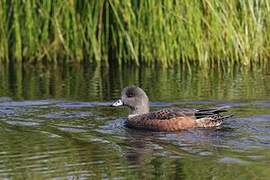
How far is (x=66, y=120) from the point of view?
10844 mm

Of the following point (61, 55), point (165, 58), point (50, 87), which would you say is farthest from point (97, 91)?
point (61, 55)

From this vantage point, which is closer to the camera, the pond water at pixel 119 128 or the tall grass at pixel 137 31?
the pond water at pixel 119 128

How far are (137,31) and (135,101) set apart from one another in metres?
3.41

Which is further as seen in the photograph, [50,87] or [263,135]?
[50,87]

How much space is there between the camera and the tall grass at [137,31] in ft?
45.2

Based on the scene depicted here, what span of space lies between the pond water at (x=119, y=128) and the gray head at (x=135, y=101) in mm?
200

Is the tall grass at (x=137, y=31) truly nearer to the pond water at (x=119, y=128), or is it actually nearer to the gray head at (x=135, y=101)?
the pond water at (x=119, y=128)

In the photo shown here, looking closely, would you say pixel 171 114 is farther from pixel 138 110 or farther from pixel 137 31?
pixel 137 31

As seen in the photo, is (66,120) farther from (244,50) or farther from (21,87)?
(244,50)

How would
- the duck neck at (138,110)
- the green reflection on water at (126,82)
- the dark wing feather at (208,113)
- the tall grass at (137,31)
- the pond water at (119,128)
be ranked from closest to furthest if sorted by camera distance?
the pond water at (119,128) < the dark wing feather at (208,113) < the duck neck at (138,110) < the green reflection on water at (126,82) < the tall grass at (137,31)

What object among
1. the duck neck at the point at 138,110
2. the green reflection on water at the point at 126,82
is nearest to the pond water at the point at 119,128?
the green reflection on water at the point at 126,82

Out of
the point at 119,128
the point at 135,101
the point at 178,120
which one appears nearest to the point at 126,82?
the point at 135,101

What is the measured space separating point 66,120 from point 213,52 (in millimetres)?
4009

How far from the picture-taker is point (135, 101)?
10938mm
